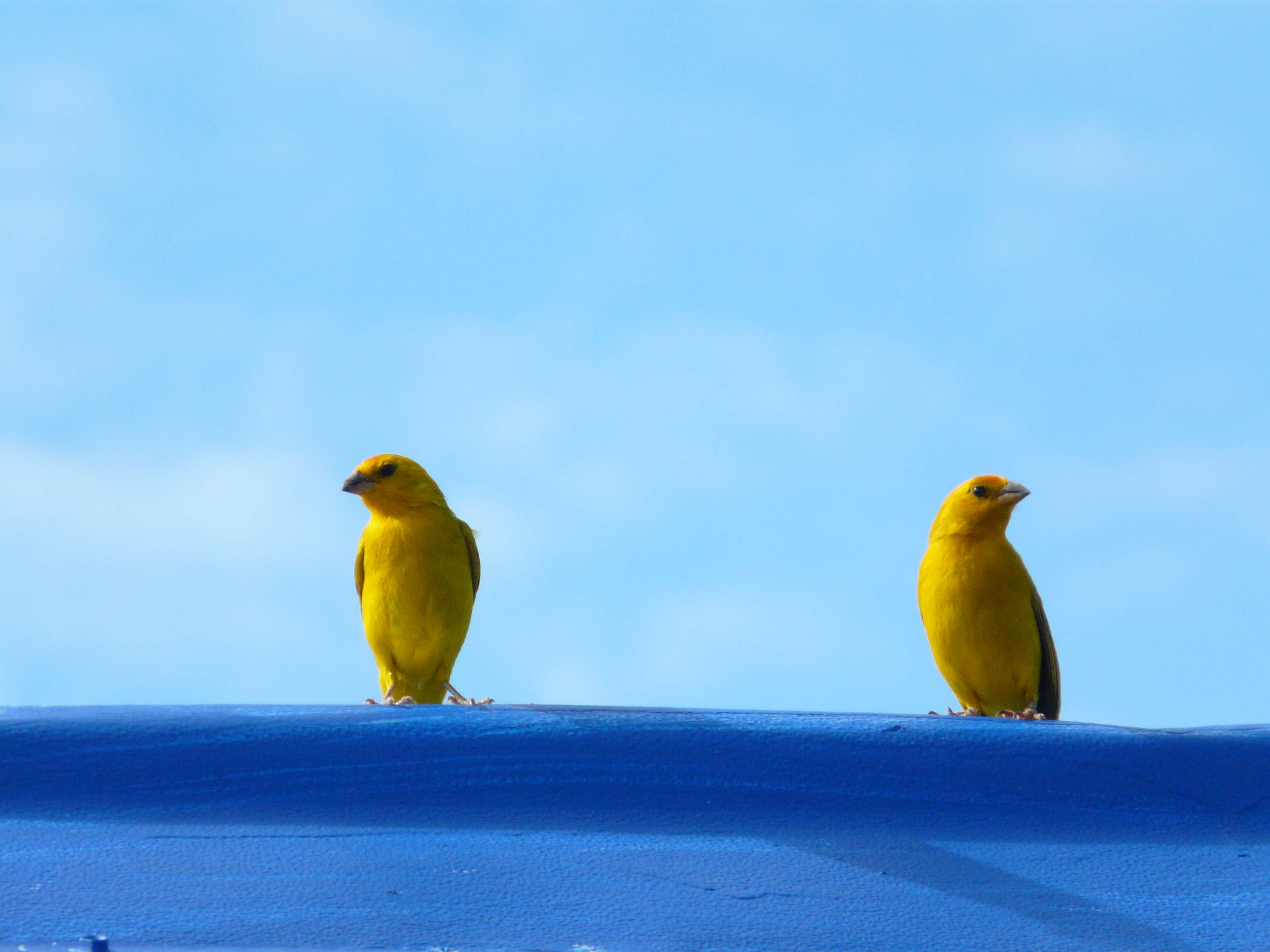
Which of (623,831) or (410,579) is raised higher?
(410,579)

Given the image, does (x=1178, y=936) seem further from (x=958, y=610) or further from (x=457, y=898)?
(x=958, y=610)

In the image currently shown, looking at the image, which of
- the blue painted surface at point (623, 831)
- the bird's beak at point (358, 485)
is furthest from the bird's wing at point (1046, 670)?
the bird's beak at point (358, 485)

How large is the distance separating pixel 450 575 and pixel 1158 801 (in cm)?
312

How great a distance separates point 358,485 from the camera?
4.95 m

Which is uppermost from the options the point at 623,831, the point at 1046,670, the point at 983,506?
the point at 983,506

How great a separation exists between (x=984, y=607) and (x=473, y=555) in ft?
6.96

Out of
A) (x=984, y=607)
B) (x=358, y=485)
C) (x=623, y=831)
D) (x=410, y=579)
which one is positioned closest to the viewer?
(x=623, y=831)

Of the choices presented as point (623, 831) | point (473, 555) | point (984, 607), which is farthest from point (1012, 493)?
point (623, 831)

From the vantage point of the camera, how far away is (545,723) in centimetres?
244

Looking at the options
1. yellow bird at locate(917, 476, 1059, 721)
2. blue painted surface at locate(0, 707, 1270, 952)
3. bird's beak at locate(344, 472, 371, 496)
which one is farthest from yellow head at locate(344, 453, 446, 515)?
blue painted surface at locate(0, 707, 1270, 952)

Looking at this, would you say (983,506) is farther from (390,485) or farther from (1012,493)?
(390,485)

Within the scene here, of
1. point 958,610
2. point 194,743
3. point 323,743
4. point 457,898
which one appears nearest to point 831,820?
point 457,898

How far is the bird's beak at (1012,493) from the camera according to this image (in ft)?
15.3

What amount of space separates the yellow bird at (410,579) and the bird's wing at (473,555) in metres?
0.02
